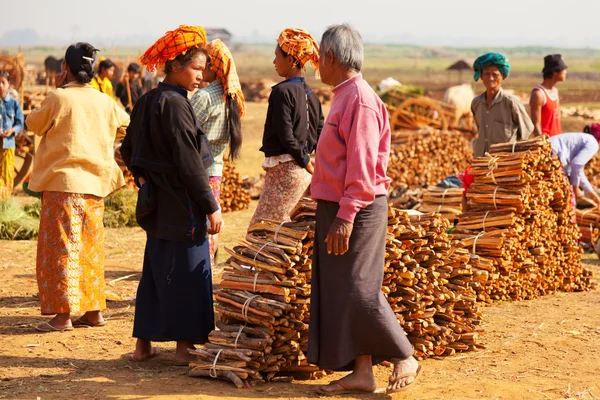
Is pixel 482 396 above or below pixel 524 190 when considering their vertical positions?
below

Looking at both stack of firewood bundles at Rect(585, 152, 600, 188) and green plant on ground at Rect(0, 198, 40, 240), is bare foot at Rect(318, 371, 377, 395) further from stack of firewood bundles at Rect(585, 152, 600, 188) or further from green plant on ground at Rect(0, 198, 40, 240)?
stack of firewood bundles at Rect(585, 152, 600, 188)

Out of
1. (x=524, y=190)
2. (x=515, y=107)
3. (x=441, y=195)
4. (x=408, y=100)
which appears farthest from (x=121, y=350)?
(x=408, y=100)

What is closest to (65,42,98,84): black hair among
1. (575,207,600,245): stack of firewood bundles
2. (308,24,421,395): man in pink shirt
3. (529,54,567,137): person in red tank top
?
(308,24,421,395): man in pink shirt

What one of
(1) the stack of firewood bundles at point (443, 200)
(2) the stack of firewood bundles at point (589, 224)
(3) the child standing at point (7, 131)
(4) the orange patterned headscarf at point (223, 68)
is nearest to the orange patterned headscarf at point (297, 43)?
(4) the orange patterned headscarf at point (223, 68)

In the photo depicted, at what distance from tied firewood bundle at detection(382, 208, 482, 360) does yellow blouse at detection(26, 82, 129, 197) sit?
81.3 inches

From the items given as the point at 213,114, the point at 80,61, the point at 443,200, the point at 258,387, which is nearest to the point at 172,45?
the point at 80,61

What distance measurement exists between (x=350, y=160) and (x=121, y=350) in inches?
88.5

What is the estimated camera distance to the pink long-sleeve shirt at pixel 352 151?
177 inches

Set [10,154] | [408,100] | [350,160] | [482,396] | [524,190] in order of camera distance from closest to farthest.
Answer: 1. [350,160]
2. [482,396]
3. [524,190]
4. [10,154]
5. [408,100]

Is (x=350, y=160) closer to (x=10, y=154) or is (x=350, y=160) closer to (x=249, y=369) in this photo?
(x=249, y=369)

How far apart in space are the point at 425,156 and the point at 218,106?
394 inches

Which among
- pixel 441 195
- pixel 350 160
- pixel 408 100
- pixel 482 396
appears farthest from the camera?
pixel 408 100

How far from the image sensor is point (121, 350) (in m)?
5.78

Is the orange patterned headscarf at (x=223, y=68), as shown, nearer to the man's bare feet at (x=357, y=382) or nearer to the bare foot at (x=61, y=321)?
the bare foot at (x=61, y=321)
